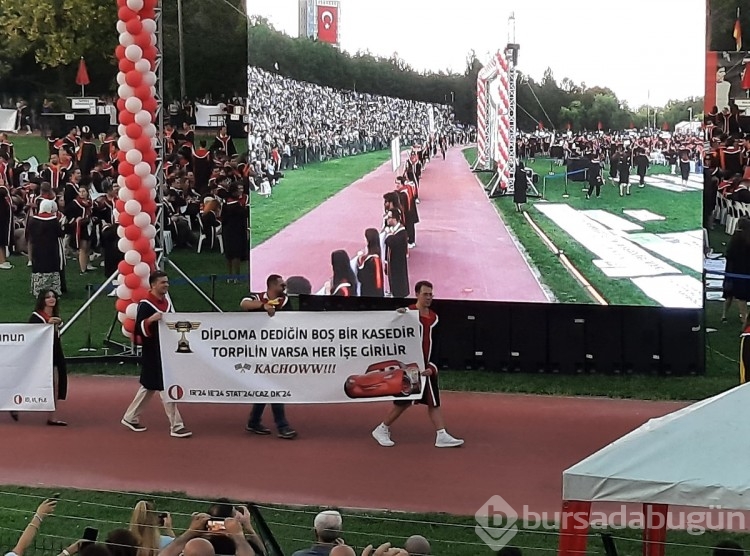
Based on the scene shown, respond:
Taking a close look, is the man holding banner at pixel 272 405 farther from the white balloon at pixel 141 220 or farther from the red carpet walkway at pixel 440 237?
the red carpet walkway at pixel 440 237

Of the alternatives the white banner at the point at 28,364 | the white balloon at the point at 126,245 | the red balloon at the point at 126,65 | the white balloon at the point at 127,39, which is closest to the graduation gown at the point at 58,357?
the white banner at the point at 28,364

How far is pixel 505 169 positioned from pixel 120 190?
193 inches

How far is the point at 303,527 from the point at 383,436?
3.59 m

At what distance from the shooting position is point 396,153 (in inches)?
610

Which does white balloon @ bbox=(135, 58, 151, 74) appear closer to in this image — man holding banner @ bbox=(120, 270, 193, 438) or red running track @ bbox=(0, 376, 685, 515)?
man holding banner @ bbox=(120, 270, 193, 438)

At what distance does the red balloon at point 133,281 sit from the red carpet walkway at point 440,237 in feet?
8.04

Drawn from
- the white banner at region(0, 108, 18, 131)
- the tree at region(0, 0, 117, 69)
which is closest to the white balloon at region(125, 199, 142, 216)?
the tree at region(0, 0, 117, 69)

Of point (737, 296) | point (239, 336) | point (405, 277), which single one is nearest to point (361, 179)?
point (405, 277)

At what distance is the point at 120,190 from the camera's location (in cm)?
1393

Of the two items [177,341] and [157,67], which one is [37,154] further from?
[177,341]

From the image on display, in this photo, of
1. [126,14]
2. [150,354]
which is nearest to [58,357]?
[150,354]

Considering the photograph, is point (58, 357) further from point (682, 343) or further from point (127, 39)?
point (682, 343)

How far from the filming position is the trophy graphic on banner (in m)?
11.7

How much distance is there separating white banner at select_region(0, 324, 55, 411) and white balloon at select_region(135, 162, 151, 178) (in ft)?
8.34
